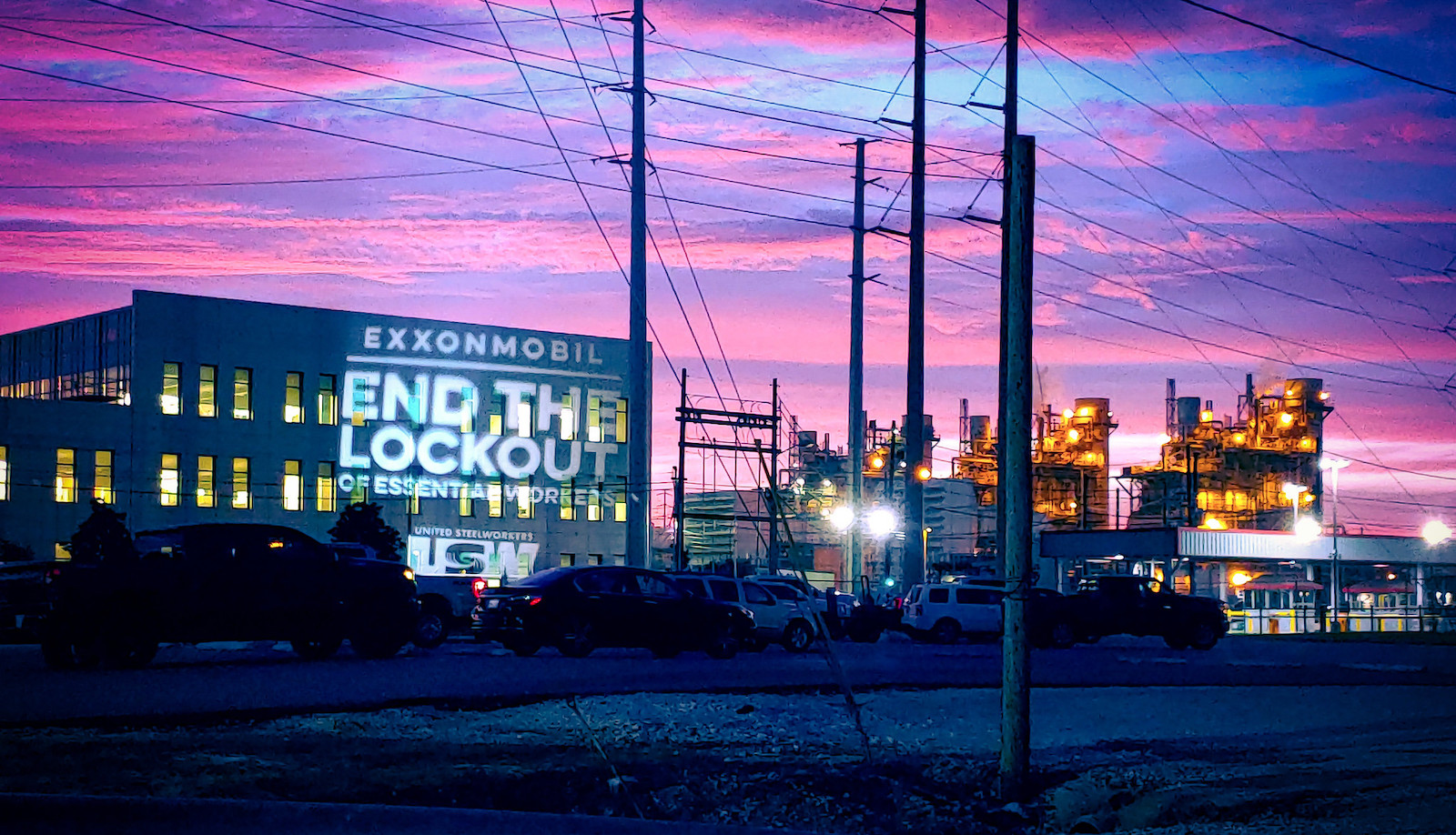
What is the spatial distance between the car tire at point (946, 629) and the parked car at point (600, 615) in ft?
49.3

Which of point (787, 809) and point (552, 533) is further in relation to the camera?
point (552, 533)

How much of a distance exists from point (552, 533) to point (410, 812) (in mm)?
65856

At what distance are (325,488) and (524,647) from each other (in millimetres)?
43518

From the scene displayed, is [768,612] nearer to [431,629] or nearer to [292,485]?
[431,629]

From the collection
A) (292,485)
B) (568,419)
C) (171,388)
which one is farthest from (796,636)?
(568,419)

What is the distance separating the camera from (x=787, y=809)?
1145cm

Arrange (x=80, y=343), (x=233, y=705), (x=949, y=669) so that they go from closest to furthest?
1. (x=233, y=705)
2. (x=949, y=669)
3. (x=80, y=343)

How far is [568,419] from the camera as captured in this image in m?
75.9

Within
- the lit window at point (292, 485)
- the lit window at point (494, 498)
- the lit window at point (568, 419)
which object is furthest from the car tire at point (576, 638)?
the lit window at point (568, 419)

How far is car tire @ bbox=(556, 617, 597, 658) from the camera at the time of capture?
1086 inches

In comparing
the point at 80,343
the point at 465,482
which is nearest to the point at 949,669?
the point at 465,482

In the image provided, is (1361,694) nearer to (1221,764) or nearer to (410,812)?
(1221,764)

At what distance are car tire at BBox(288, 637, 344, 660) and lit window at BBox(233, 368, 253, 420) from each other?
45.2m

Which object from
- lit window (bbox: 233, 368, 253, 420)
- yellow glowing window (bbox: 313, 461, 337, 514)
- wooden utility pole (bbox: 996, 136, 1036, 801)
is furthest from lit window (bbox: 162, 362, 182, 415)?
wooden utility pole (bbox: 996, 136, 1036, 801)
